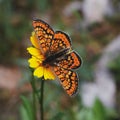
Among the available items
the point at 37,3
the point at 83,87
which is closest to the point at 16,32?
the point at 37,3

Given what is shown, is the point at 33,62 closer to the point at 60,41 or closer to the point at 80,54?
the point at 60,41

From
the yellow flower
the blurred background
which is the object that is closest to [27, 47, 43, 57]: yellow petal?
the yellow flower

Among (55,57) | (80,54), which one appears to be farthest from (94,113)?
(55,57)

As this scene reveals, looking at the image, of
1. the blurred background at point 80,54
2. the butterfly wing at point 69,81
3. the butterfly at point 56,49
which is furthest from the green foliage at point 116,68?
the butterfly wing at point 69,81

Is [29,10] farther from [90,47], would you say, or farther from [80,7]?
[90,47]

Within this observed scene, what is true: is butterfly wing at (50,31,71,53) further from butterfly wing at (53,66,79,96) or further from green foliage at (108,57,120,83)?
green foliage at (108,57,120,83)

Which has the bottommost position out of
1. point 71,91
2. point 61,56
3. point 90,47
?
point 71,91
